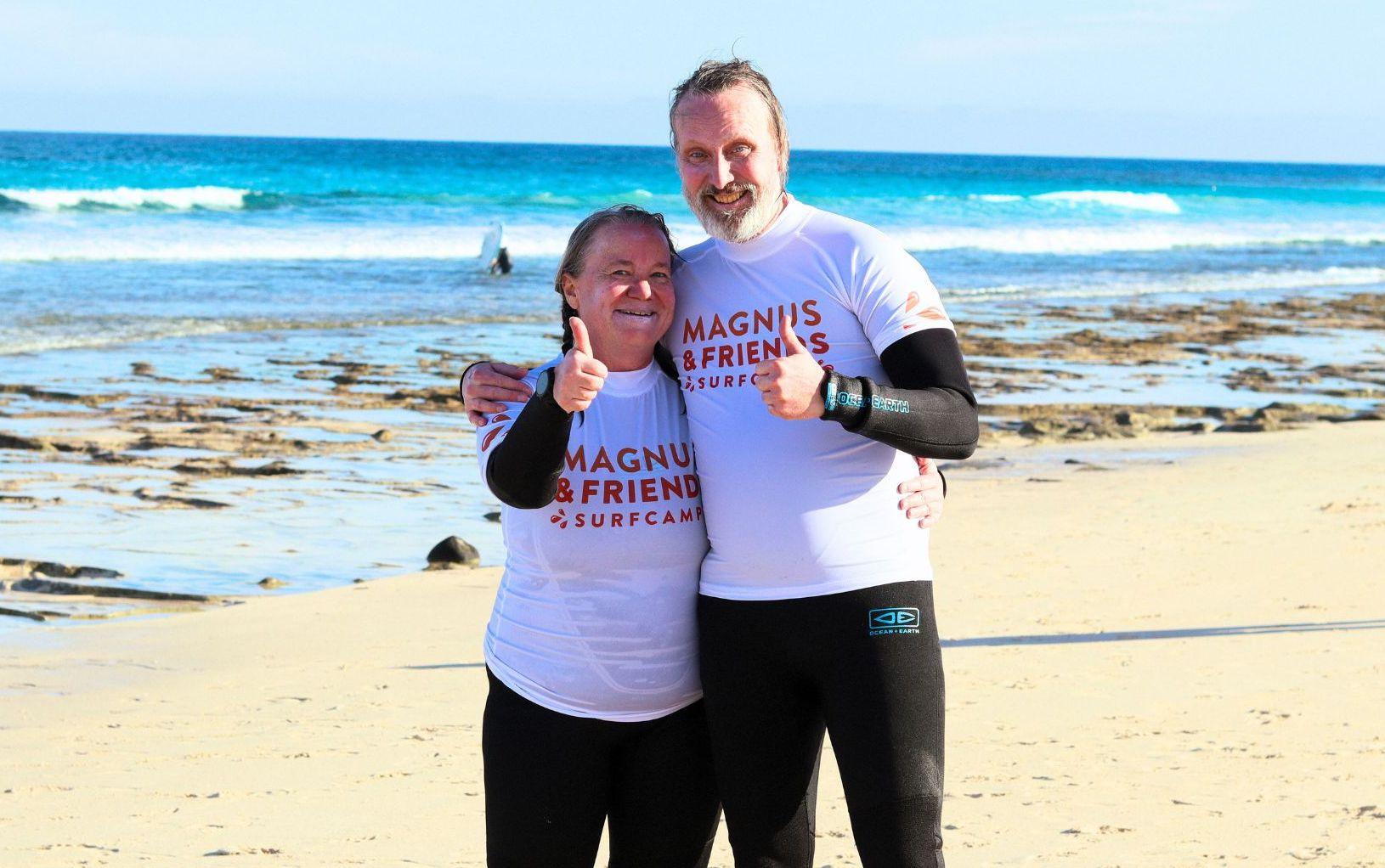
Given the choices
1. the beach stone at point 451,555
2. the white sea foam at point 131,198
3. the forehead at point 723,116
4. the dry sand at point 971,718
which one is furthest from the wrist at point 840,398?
the white sea foam at point 131,198

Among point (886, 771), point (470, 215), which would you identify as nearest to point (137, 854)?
point (886, 771)

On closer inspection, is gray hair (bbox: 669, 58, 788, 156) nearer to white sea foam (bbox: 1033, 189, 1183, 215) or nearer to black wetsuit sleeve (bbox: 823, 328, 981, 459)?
black wetsuit sleeve (bbox: 823, 328, 981, 459)

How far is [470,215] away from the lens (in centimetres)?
3591

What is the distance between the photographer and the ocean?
27.0 ft

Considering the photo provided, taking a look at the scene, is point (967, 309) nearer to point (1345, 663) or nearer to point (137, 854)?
point (1345, 663)

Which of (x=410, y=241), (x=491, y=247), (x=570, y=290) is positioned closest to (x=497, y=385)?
(x=570, y=290)

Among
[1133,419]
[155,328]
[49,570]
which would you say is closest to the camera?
[49,570]

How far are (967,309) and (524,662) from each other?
62.0 ft

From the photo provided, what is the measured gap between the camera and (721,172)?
9.70 ft

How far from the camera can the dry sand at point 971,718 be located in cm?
424

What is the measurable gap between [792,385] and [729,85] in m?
0.74

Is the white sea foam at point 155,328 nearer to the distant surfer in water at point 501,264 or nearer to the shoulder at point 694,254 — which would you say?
the distant surfer in water at point 501,264

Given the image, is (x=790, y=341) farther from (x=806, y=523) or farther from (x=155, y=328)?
(x=155, y=328)

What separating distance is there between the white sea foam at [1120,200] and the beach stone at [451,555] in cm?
4803
